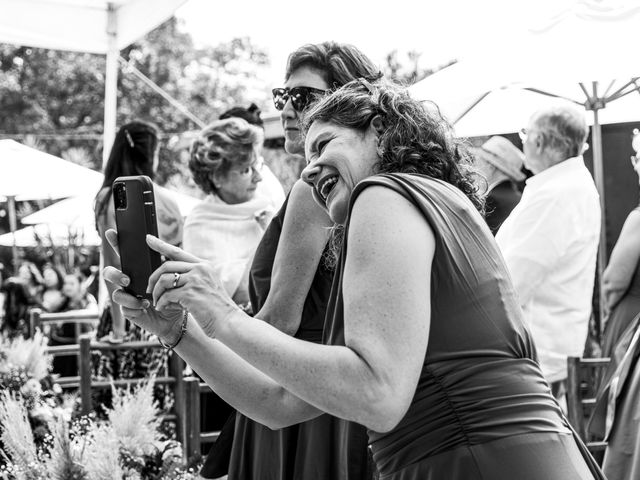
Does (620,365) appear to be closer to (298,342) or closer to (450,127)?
(450,127)

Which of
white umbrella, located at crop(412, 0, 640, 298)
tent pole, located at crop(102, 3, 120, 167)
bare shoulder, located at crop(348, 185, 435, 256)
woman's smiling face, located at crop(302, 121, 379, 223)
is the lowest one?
bare shoulder, located at crop(348, 185, 435, 256)

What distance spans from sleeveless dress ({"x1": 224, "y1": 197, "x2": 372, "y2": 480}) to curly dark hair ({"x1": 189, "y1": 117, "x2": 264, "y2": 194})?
1477 millimetres

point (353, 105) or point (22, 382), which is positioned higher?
point (353, 105)

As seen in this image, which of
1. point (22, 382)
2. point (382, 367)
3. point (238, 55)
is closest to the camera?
point (382, 367)

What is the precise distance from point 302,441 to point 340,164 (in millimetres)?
1043

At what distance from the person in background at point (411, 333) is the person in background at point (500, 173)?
3.23 metres

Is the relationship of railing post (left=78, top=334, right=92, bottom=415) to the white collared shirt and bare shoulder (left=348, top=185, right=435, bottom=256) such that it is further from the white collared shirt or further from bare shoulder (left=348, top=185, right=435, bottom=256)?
bare shoulder (left=348, top=185, right=435, bottom=256)

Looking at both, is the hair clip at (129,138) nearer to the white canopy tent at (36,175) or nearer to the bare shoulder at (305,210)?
the white canopy tent at (36,175)

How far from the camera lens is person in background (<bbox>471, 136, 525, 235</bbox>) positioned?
4754 mm

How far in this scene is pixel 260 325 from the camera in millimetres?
1449

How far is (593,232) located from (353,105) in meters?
2.79

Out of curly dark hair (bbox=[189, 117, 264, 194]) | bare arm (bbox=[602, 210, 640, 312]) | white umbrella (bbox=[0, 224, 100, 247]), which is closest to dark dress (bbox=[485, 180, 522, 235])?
bare arm (bbox=[602, 210, 640, 312])

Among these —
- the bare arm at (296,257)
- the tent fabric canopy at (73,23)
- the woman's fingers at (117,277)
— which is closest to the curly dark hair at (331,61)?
the bare arm at (296,257)

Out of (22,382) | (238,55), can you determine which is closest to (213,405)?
(22,382)
